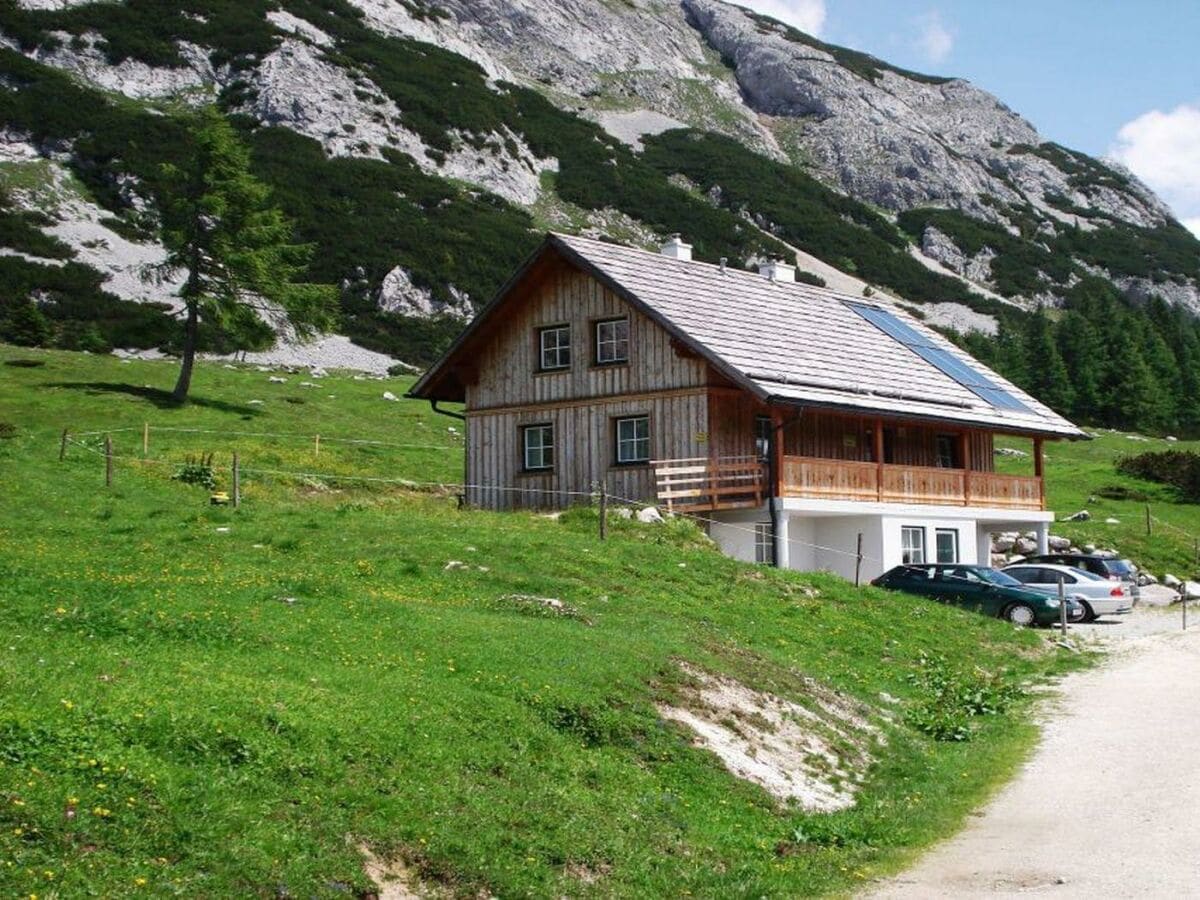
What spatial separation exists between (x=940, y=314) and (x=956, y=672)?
393 feet

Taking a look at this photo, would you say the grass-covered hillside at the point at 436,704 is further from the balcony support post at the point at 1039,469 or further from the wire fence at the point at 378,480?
the balcony support post at the point at 1039,469

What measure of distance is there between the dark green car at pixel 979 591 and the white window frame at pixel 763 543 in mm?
3098

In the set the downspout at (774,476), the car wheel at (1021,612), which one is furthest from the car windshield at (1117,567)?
the downspout at (774,476)

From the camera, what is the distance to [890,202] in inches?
7347

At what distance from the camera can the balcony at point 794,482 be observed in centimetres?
3472

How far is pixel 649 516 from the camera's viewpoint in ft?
106

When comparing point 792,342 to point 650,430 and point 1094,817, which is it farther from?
point 1094,817

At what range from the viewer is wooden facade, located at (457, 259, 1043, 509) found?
35406mm

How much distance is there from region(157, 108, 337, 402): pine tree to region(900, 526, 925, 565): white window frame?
2972 cm

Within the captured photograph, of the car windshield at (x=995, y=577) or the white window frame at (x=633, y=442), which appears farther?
the white window frame at (x=633, y=442)

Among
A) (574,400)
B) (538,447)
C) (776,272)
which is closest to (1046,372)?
(776,272)

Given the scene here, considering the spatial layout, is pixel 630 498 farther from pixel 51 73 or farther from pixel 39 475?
pixel 51 73

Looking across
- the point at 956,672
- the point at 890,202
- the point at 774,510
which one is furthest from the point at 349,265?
the point at 890,202

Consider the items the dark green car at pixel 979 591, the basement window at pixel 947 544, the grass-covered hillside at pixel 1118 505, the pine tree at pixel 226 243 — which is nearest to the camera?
the dark green car at pixel 979 591
